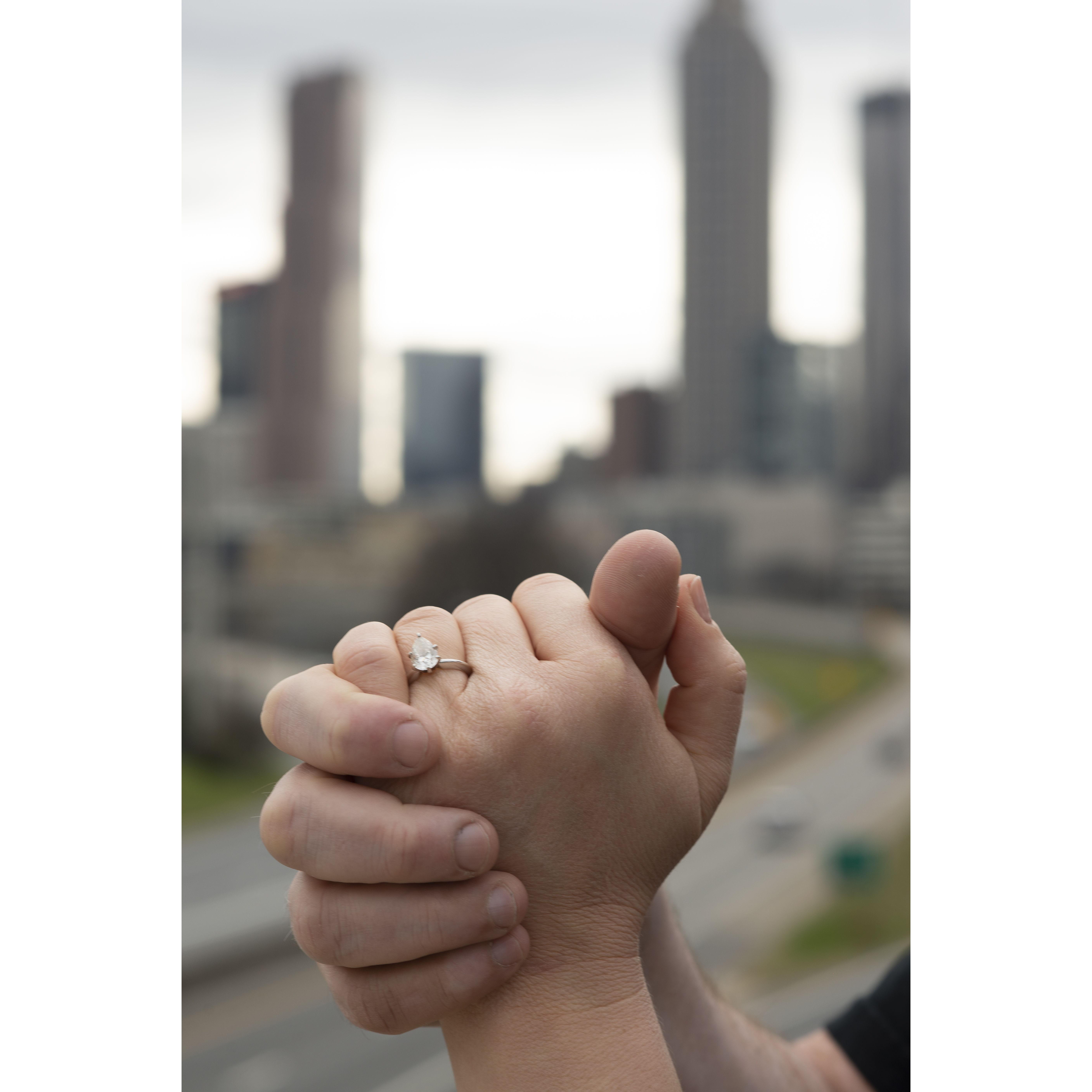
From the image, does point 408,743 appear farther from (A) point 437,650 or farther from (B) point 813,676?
(B) point 813,676

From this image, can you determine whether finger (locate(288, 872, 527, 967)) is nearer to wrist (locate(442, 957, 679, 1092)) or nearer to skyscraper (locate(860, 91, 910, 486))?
wrist (locate(442, 957, 679, 1092))

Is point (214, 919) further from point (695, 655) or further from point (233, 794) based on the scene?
point (695, 655)

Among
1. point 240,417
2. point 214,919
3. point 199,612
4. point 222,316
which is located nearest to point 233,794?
point 199,612

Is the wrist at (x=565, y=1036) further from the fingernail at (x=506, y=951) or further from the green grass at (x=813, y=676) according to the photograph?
the green grass at (x=813, y=676)

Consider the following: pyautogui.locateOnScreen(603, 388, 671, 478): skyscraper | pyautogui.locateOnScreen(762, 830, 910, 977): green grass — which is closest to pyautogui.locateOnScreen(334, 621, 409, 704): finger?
pyautogui.locateOnScreen(762, 830, 910, 977): green grass

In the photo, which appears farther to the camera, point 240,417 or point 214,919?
point 240,417

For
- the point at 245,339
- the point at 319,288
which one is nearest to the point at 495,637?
the point at 319,288
